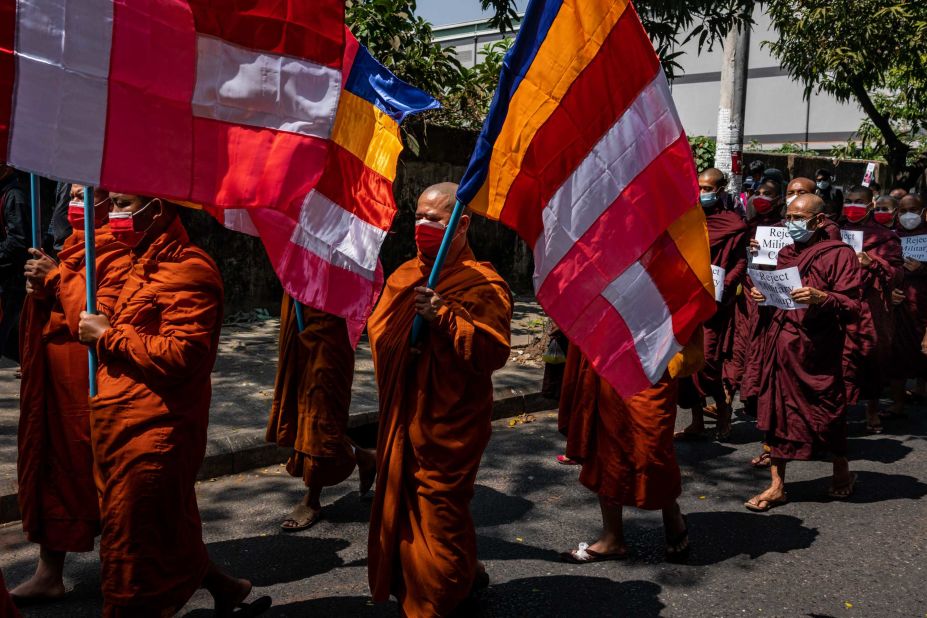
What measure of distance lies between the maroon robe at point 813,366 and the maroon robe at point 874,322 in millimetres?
1621

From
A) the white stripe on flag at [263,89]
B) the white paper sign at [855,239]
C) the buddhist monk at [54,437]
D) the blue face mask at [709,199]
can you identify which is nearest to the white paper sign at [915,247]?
the white paper sign at [855,239]

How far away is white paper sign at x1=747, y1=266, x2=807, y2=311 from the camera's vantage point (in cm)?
559

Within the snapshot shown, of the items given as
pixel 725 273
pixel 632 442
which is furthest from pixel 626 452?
pixel 725 273

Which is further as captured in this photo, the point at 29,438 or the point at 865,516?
the point at 865,516

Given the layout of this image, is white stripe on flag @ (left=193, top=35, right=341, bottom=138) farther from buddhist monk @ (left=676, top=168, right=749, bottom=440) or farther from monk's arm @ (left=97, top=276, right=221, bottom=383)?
buddhist monk @ (left=676, top=168, right=749, bottom=440)

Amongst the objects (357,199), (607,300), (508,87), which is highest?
(508,87)

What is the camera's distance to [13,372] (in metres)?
7.48

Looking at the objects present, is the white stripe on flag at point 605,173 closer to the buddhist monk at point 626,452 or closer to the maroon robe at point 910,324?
the buddhist monk at point 626,452

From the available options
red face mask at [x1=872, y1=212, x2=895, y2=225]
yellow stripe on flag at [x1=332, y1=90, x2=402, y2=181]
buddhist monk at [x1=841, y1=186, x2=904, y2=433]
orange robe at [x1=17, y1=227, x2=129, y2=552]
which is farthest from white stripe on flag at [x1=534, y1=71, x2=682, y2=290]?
red face mask at [x1=872, y1=212, x2=895, y2=225]

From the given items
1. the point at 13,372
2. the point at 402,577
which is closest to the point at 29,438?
the point at 402,577

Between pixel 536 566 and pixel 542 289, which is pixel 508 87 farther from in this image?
pixel 536 566

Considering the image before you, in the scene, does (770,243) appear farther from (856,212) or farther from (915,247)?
(915,247)

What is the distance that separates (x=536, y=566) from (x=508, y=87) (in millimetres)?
2424

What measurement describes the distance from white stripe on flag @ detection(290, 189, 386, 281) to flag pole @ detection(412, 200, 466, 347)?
0.40 meters
